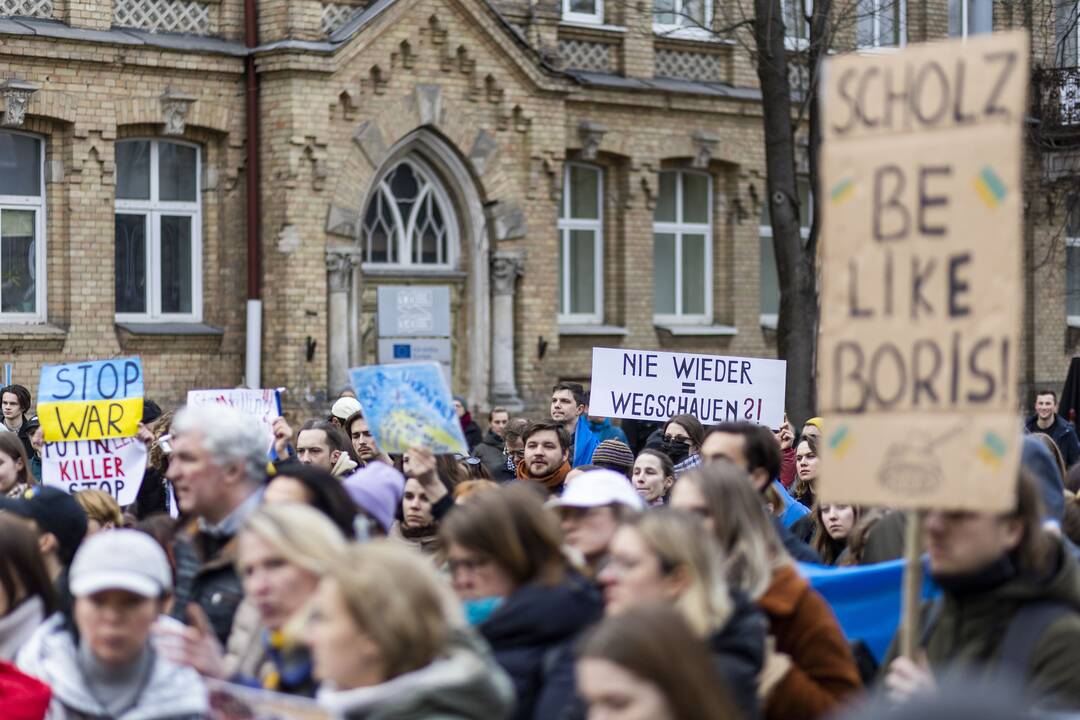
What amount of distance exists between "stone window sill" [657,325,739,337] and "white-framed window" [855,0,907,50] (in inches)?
182

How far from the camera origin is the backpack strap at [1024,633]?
4719mm

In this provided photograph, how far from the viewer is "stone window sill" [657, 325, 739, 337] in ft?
88.3

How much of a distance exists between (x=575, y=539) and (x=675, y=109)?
20918mm

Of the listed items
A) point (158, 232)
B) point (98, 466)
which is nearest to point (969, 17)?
point (158, 232)

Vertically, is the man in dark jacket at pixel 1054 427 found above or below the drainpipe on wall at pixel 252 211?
below

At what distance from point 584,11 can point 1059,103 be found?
897cm

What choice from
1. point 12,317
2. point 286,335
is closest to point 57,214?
point 12,317

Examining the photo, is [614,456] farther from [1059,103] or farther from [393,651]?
[1059,103]

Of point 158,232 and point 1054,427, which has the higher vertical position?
point 158,232

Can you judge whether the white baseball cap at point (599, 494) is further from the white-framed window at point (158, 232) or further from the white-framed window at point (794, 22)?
the white-framed window at point (794, 22)

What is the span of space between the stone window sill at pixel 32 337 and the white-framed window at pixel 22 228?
25cm

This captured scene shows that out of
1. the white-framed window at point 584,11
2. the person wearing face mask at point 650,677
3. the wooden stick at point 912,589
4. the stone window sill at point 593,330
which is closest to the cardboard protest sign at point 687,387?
the wooden stick at point 912,589

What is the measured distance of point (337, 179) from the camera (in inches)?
875

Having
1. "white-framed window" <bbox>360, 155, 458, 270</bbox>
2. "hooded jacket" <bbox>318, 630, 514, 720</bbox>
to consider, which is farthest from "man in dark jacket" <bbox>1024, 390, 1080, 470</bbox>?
"hooded jacket" <bbox>318, 630, 514, 720</bbox>
